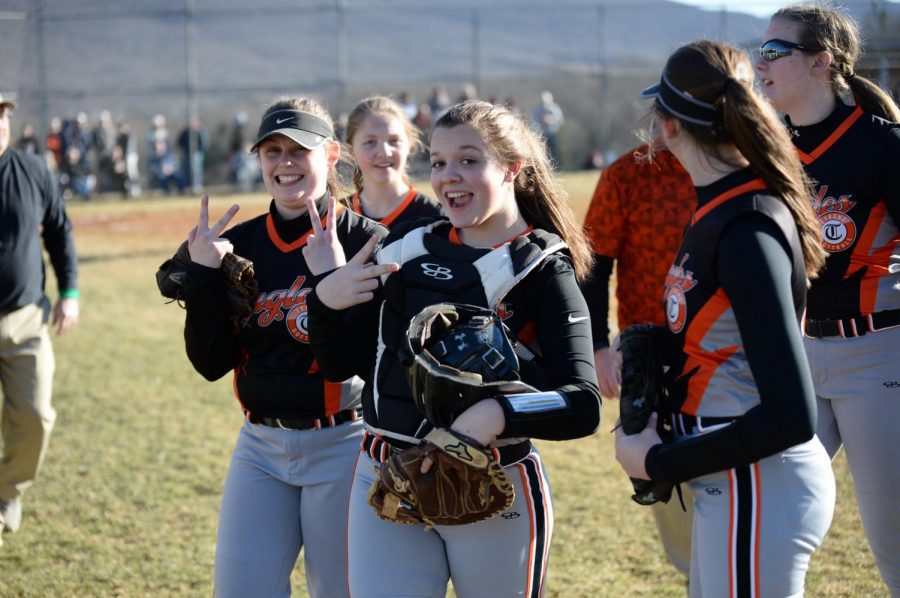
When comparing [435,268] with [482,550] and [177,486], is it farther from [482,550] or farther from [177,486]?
[177,486]

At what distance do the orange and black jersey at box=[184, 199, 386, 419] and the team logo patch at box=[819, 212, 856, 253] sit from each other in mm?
1614

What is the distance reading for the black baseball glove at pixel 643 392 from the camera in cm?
257

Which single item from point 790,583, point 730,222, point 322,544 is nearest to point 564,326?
point 730,222

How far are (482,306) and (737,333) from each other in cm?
71

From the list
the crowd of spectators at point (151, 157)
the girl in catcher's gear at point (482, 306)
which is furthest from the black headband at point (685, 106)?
the crowd of spectators at point (151, 157)

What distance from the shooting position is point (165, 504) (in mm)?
5832

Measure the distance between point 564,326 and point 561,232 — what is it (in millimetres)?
424

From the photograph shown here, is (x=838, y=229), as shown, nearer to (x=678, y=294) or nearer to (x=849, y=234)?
(x=849, y=234)

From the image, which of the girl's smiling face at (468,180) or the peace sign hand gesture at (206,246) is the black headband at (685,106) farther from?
the peace sign hand gesture at (206,246)

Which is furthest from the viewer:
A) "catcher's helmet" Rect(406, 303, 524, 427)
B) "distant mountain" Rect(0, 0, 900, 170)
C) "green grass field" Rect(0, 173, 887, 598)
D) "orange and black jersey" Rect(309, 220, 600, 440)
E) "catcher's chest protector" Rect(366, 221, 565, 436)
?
"distant mountain" Rect(0, 0, 900, 170)

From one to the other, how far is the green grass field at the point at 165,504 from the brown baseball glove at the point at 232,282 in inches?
71.9

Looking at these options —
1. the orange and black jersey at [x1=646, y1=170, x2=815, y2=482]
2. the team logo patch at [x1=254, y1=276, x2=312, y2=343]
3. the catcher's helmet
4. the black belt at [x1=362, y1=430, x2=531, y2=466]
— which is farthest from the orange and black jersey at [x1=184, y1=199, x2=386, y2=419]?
the orange and black jersey at [x1=646, y1=170, x2=815, y2=482]

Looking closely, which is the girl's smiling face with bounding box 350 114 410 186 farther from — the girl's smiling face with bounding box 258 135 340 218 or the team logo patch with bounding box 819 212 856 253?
the team logo patch with bounding box 819 212 856 253

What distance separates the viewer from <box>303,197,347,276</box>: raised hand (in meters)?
3.26
